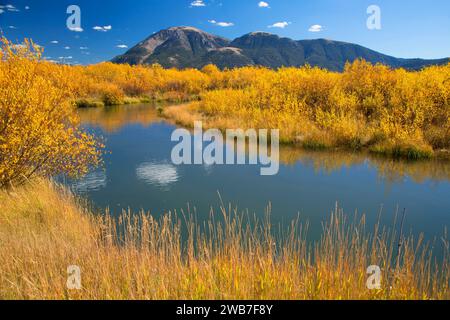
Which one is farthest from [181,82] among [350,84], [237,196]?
[237,196]

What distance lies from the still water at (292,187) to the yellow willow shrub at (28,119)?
2.24 metres

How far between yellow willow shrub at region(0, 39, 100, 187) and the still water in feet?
7.36

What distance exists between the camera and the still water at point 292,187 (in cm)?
1009

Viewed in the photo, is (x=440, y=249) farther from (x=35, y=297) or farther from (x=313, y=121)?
(x=313, y=121)

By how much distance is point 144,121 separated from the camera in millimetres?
30625

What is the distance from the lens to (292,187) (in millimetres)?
12555
